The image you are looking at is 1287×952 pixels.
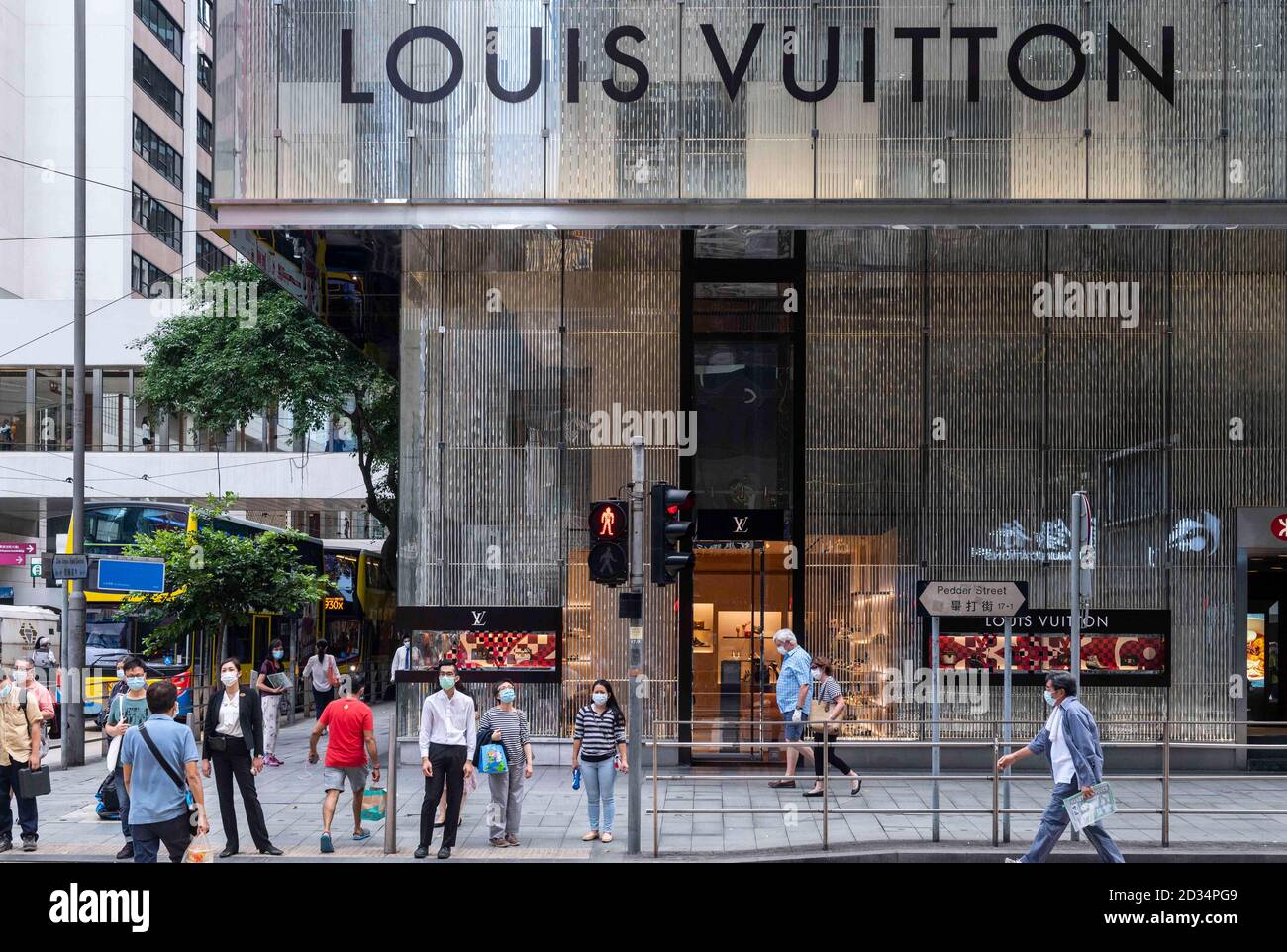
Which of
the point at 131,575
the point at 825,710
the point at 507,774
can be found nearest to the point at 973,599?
the point at 825,710

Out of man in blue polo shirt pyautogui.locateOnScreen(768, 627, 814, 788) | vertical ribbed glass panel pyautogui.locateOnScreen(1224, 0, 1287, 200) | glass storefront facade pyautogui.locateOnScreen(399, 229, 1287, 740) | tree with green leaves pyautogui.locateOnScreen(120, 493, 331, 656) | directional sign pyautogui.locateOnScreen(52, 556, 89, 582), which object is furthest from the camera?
tree with green leaves pyautogui.locateOnScreen(120, 493, 331, 656)

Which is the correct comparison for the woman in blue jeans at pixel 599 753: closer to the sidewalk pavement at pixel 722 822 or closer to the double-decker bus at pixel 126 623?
the sidewalk pavement at pixel 722 822

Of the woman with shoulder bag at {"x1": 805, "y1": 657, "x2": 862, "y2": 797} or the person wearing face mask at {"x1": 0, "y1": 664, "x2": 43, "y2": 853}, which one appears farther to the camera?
the woman with shoulder bag at {"x1": 805, "y1": 657, "x2": 862, "y2": 797}

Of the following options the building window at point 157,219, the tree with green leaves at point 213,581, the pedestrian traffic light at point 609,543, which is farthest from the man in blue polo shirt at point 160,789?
the building window at point 157,219

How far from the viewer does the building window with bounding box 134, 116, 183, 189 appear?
54156 mm

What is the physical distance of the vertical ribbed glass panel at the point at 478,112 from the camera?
16.1 metres

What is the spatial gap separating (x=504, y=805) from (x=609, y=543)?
2.58 m

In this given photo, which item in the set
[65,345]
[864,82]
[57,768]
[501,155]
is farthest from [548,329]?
[65,345]

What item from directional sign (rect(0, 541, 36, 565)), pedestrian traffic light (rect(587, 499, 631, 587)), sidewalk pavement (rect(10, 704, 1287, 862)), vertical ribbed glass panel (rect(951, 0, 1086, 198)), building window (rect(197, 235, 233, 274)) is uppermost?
building window (rect(197, 235, 233, 274))

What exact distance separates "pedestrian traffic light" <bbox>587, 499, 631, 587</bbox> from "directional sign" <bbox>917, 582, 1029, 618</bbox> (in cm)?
320

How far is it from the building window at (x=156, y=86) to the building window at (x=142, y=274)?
6.89 meters

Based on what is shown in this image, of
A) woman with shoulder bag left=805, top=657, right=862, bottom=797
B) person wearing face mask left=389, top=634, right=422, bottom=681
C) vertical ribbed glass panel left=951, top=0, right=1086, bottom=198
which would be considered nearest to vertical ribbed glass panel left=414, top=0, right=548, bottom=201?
vertical ribbed glass panel left=951, top=0, right=1086, bottom=198

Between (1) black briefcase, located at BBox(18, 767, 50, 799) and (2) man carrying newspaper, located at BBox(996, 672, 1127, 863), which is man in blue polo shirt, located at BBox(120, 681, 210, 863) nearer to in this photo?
(1) black briefcase, located at BBox(18, 767, 50, 799)

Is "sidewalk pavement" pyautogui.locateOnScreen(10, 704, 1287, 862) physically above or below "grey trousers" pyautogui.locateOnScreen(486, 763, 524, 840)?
below
